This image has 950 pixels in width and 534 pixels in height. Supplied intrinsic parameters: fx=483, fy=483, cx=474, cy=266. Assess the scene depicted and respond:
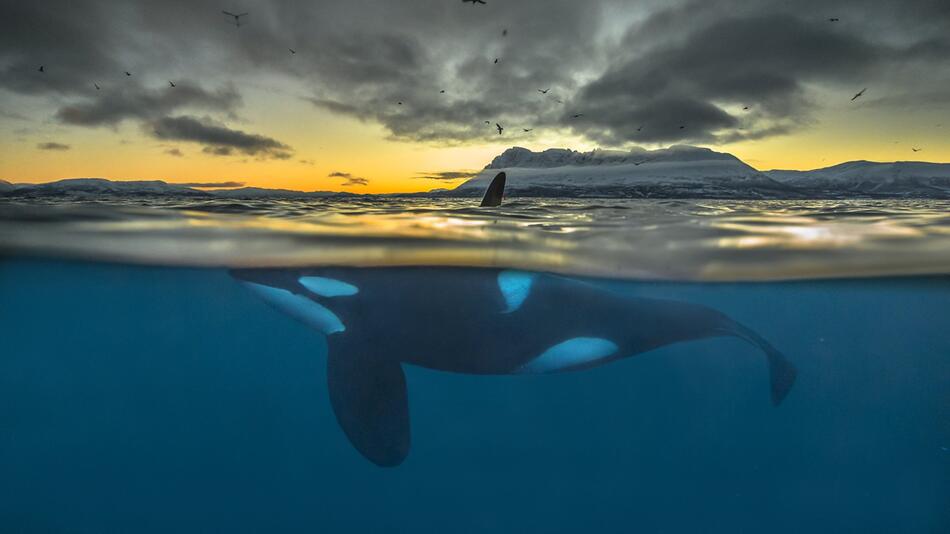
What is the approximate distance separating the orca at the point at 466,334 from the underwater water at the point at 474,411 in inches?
11.4

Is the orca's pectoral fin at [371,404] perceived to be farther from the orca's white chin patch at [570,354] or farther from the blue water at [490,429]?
the blue water at [490,429]

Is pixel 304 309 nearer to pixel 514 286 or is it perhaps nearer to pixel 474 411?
pixel 514 286

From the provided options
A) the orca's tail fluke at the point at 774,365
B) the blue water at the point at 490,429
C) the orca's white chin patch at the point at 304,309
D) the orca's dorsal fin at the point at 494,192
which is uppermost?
the orca's dorsal fin at the point at 494,192

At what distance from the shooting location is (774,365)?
6672 mm

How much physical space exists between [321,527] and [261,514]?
5.27 feet

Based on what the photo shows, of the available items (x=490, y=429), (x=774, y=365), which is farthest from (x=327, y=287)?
(x=490, y=429)

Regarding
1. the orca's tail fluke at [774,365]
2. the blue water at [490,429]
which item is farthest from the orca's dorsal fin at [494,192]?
the orca's tail fluke at [774,365]

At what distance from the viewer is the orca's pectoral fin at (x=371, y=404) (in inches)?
195

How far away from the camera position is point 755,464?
13.2m

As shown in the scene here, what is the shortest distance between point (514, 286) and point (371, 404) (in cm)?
298

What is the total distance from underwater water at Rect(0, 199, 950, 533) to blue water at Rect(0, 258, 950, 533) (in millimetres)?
68

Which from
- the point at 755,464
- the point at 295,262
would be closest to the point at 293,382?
the point at 295,262

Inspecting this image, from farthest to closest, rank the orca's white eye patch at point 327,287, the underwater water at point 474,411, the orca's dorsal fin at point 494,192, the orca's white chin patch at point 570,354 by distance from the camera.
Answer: the orca's dorsal fin at point 494,192 → the underwater water at point 474,411 → the orca's white eye patch at point 327,287 → the orca's white chin patch at point 570,354

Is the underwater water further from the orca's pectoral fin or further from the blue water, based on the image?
the orca's pectoral fin
